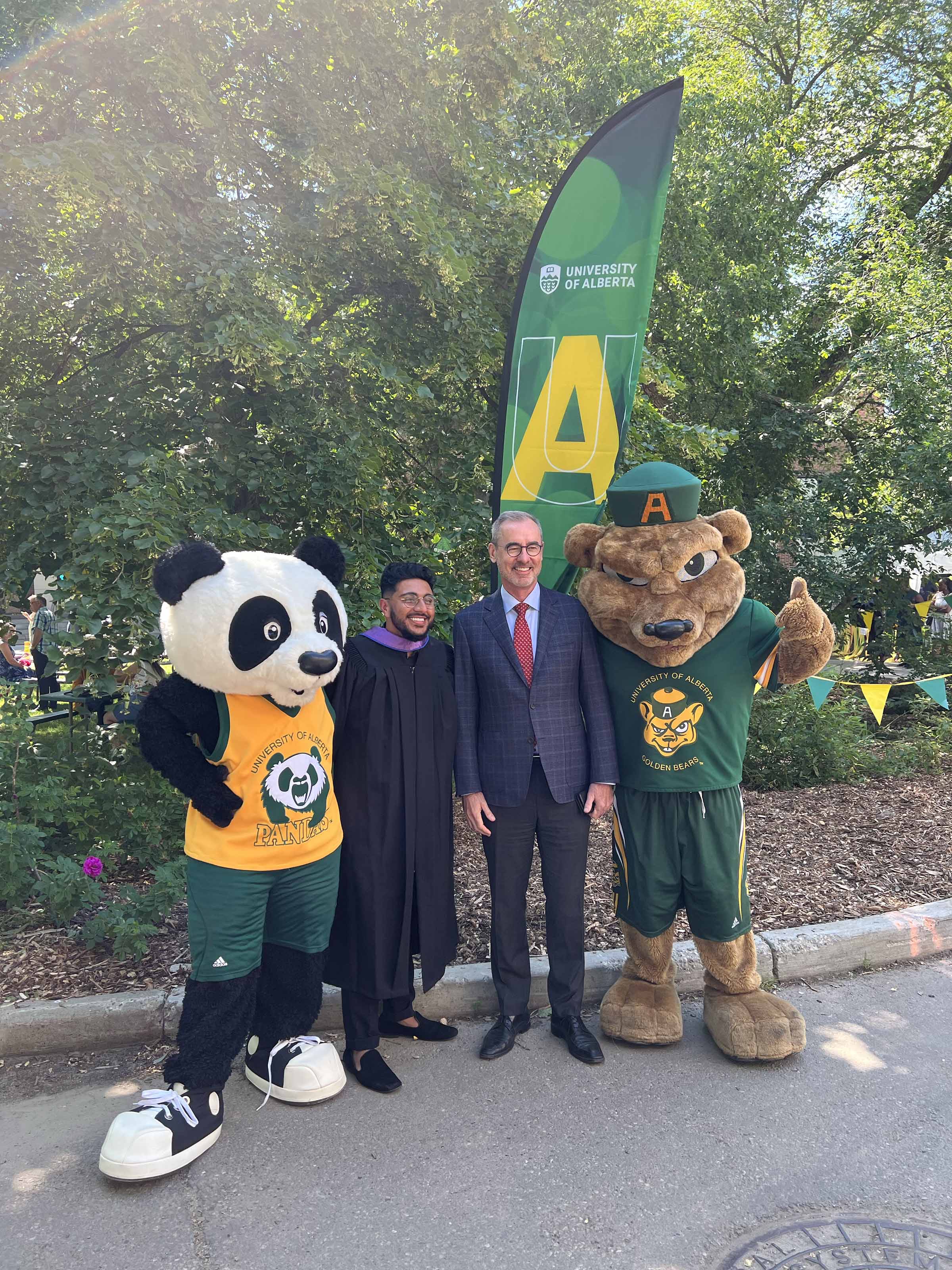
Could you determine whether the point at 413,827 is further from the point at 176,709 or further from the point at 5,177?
the point at 5,177

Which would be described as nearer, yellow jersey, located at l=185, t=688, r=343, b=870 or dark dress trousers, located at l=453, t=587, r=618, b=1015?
yellow jersey, located at l=185, t=688, r=343, b=870

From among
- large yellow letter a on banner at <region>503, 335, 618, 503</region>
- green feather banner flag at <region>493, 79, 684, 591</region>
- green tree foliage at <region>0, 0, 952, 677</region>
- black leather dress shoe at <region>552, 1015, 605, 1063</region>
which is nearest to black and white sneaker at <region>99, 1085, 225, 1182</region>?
black leather dress shoe at <region>552, 1015, 605, 1063</region>

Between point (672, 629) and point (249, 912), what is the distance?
5.94 ft

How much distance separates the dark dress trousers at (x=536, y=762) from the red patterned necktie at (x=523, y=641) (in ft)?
0.09

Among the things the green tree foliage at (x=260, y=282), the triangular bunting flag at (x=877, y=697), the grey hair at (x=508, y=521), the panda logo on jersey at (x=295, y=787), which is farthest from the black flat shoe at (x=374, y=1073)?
the triangular bunting flag at (x=877, y=697)

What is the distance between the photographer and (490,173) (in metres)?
6.26

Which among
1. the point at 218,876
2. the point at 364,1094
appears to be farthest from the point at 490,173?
the point at 364,1094

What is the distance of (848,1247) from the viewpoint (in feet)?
8.07

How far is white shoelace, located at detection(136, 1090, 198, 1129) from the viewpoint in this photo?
2.81 m

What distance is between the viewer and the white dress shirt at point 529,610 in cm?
358

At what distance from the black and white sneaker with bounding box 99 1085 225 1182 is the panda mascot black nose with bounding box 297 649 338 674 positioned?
4.71ft

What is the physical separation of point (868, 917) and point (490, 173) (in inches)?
213

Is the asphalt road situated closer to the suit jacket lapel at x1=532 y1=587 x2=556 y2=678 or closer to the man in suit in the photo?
the man in suit

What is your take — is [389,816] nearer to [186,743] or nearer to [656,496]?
[186,743]
